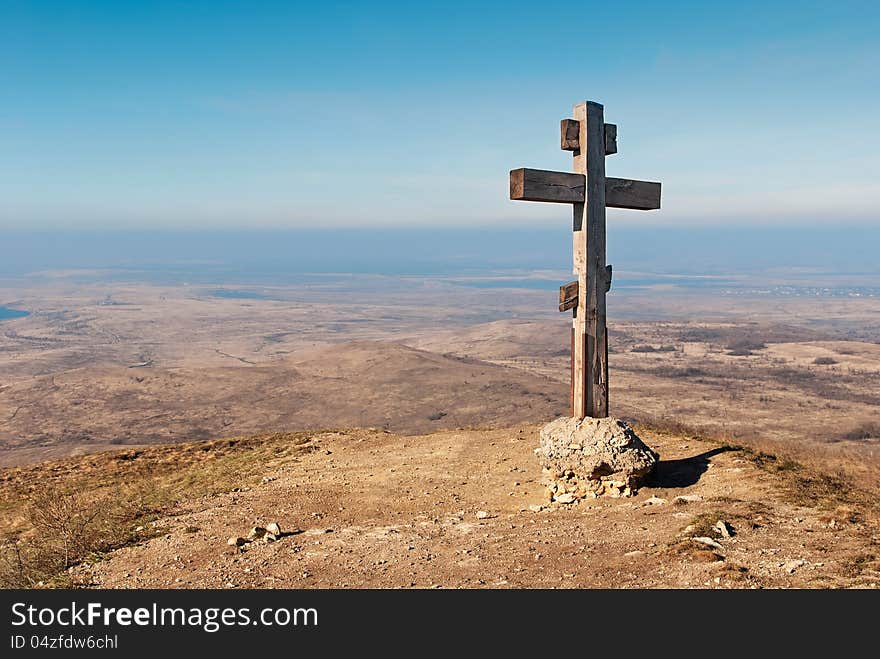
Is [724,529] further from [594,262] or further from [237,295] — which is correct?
[237,295]

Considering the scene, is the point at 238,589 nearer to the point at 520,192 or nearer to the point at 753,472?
the point at 520,192

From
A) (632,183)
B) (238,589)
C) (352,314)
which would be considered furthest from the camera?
(352,314)

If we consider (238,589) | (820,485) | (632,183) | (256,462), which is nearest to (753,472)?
(820,485)

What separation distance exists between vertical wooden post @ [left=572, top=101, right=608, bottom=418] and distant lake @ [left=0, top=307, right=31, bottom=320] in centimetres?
14633

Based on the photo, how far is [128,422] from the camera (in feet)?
126

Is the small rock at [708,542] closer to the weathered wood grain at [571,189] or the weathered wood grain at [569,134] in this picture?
the weathered wood grain at [571,189]

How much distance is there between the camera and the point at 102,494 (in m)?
12.0

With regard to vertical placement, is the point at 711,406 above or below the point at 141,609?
below

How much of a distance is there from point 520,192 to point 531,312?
143m

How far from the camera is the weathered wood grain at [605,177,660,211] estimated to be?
9.95 meters

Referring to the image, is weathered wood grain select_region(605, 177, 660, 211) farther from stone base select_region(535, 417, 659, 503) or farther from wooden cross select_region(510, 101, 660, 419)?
stone base select_region(535, 417, 659, 503)

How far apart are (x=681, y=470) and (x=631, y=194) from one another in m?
3.94

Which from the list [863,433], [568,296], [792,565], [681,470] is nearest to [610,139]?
[568,296]

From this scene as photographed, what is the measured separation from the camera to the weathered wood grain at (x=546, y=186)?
8.95 metres
